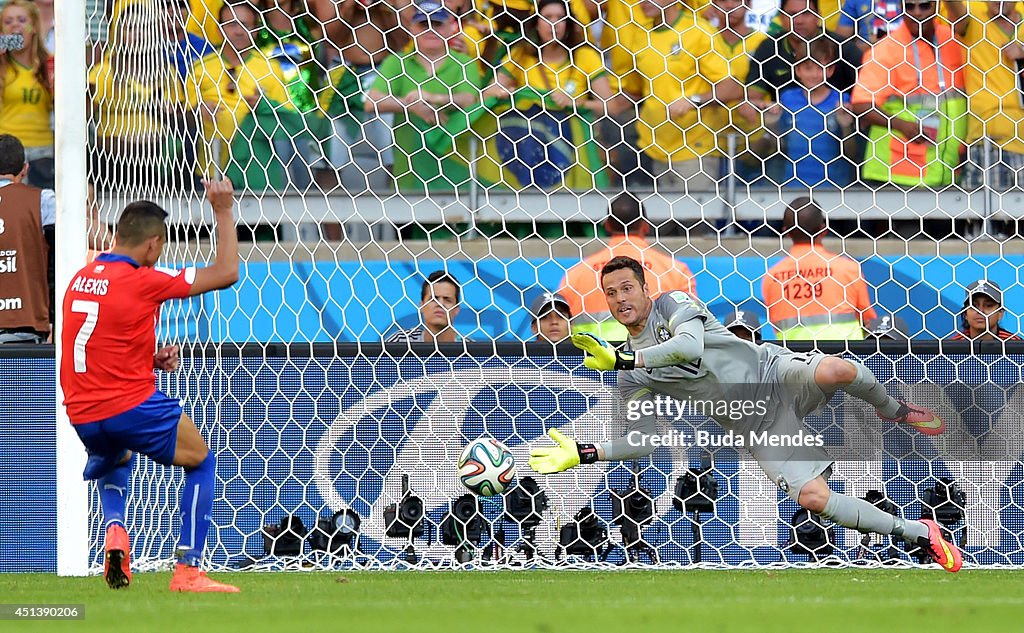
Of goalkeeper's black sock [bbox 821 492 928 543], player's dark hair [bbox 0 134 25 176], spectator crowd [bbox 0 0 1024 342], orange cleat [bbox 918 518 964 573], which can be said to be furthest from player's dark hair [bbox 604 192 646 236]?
player's dark hair [bbox 0 134 25 176]

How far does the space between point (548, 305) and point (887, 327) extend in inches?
63.4

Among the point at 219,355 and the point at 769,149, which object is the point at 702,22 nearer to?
the point at 769,149

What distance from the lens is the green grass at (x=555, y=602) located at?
3855mm

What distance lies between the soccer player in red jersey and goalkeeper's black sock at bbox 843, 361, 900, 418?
8.66 feet

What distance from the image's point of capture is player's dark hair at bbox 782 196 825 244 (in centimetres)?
706

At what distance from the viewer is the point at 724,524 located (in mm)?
6199

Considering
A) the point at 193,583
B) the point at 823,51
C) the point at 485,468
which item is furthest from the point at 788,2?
the point at 193,583

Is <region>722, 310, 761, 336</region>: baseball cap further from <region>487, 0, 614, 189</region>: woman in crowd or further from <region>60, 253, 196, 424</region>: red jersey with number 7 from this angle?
<region>60, 253, 196, 424</region>: red jersey with number 7

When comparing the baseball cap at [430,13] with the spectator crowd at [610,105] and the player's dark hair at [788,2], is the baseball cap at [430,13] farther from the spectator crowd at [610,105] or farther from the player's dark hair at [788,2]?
the player's dark hair at [788,2]

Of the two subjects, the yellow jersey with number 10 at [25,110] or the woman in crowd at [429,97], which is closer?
the woman in crowd at [429,97]

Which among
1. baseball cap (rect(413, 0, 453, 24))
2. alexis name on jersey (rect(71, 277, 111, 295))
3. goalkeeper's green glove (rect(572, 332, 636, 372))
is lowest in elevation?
goalkeeper's green glove (rect(572, 332, 636, 372))

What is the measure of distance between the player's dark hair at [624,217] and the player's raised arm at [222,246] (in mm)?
2860

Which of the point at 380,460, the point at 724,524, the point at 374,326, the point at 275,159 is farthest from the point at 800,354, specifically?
the point at 275,159

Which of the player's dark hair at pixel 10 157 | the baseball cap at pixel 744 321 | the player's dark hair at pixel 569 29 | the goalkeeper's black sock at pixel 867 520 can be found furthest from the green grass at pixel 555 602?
the player's dark hair at pixel 569 29
